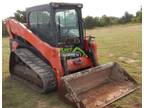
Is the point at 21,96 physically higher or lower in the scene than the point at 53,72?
lower

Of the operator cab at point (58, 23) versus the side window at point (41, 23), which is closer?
the operator cab at point (58, 23)

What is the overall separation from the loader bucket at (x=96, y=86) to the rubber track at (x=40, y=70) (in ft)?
1.45

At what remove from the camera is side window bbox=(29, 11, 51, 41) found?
21.8 feet

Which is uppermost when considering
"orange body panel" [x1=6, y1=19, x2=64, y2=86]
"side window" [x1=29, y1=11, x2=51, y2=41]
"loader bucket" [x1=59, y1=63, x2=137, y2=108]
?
"side window" [x1=29, y1=11, x2=51, y2=41]

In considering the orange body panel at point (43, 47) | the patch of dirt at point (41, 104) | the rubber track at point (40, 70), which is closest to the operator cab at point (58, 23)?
the orange body panel at point (43, 47)

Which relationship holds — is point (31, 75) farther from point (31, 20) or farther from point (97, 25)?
point (97, 25)

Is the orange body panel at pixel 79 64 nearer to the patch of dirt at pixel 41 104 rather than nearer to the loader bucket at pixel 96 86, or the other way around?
the loader bucket at pixel 96 86

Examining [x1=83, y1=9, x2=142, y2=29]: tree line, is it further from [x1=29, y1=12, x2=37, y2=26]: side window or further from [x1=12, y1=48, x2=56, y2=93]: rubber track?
[x1=12, y1=48, x2=56, y2=93]: rubber track

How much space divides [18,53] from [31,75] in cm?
75

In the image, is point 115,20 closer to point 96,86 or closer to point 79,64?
point 79,64

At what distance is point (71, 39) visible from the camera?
22.4 ft

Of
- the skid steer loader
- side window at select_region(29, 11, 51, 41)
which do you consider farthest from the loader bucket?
side window at select_region(29, 11, 51, 41)

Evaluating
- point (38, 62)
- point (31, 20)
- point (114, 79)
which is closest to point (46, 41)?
point (38, 62)

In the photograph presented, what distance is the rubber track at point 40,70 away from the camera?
19.9 ft
